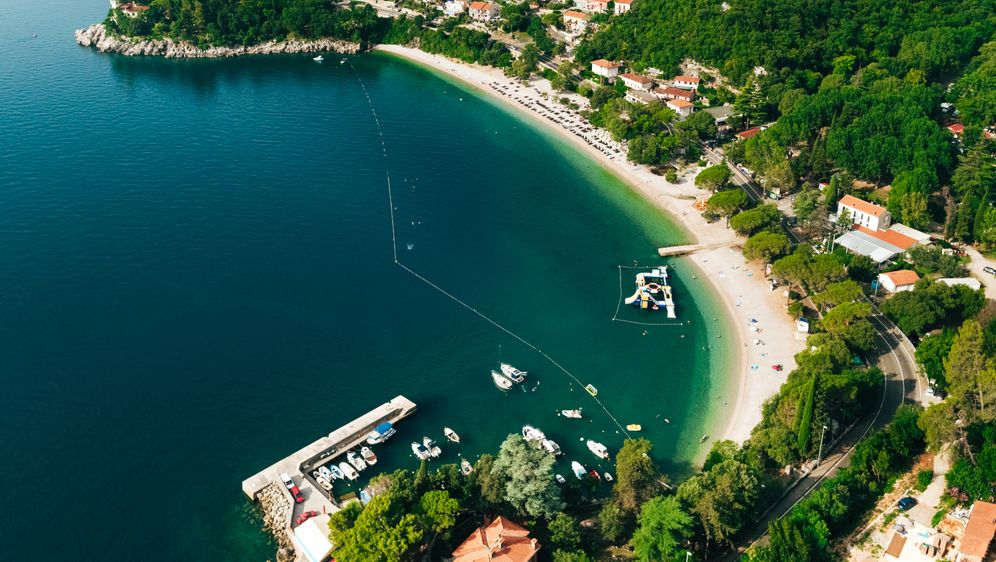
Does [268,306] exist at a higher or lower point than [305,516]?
higher

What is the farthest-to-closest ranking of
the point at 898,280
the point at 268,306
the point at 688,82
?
1. the point at 688,82
2. the point at 268,306
3. the point at 898,280

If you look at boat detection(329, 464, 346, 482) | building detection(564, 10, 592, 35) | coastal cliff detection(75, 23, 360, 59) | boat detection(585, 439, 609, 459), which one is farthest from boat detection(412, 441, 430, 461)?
coastal cliff detection(75, 23, 360, 59)

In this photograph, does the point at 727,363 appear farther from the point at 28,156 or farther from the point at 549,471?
the point at 28,156

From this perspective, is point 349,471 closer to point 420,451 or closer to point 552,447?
point 420,451

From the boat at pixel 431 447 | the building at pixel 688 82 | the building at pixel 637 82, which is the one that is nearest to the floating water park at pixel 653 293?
the boat at pixel 431 447

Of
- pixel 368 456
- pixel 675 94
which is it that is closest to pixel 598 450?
pixel 368 456
